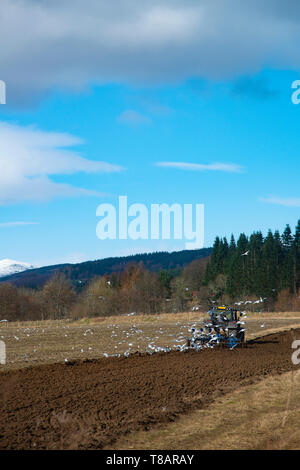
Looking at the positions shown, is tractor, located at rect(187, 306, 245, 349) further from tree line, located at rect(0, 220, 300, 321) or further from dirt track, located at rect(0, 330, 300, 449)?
tree line, located at rect(0, 220, 300, 321)

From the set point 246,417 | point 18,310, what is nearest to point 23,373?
point 246,417

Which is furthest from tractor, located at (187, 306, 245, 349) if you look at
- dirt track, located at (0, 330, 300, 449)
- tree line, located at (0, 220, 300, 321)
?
tree line, located at (0, 220, 300, 321)

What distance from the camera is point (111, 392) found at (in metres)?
12.6

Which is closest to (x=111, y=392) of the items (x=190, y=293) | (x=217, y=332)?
(x=217, y=332)

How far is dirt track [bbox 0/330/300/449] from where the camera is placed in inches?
352

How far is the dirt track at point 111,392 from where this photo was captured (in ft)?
29.4

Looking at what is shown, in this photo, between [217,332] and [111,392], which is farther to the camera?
[217,332]

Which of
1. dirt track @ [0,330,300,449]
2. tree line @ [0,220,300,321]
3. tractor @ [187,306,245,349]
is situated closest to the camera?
dirt track @ [0,330,300,449]

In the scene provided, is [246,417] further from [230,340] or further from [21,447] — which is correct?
[230,340]

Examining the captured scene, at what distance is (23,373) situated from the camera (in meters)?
16.1

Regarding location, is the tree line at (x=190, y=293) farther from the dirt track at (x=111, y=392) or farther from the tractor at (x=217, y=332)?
the dirt track at (x=111, y=392)

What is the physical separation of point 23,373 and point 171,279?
301ft

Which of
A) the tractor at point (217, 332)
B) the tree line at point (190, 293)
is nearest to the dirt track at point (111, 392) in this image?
the tractor at point (217, 332)

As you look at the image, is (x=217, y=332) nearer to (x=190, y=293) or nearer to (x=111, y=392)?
(x=111, y=392)
